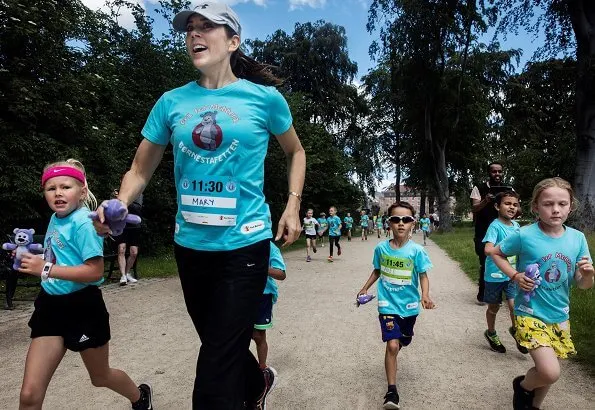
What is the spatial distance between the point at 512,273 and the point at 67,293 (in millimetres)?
2905

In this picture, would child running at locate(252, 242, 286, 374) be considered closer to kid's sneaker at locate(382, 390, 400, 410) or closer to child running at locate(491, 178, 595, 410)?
kid's sneaker at locate(382, 390, 400, 410)

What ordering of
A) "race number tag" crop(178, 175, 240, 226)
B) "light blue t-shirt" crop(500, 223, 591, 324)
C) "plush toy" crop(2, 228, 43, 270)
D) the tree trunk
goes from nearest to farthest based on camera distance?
1. "race number tag" crop(178, 175, 240, 226)
2. "plush toy" crop(2, 228, 43, 270)
3. "light blue t-shirt" crop(500, 223, 591, 324)
4. the tree trunk

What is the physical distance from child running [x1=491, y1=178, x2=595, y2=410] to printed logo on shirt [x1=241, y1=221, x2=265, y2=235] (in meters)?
1.93

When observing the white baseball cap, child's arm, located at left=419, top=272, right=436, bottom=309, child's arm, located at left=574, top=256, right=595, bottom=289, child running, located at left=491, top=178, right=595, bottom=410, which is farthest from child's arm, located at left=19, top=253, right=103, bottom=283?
child's arm, located at left=574, top=256, right=595, bottom=289

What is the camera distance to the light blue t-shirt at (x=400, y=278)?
420 cm

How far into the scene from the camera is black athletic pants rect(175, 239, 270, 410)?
2.09m

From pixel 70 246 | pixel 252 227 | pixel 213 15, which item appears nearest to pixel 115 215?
pixel 252 227

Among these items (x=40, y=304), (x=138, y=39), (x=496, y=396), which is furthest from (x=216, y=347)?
(x=138, y=39)

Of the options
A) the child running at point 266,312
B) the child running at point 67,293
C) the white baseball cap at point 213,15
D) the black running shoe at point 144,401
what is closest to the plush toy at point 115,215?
the child running at point 67,293

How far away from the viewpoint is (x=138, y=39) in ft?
59.4

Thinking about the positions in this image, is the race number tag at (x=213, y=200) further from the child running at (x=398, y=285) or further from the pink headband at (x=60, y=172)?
the child running at (x=398, y=285)

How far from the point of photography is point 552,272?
3320 mm

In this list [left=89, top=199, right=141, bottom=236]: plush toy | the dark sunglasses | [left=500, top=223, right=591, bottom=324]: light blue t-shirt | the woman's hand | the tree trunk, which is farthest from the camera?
the tree trunk

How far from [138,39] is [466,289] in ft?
48.8
